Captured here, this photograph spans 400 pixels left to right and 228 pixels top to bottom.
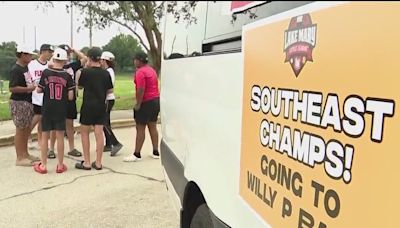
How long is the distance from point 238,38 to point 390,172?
0.98m

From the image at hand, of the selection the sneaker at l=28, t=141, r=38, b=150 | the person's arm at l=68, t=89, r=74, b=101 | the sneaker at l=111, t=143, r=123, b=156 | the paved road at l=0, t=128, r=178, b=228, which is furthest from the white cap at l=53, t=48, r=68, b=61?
the sneaker at l=28, t=141, r=38, b=150

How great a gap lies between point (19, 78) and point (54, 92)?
624mm

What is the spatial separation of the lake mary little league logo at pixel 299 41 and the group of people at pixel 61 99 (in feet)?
13.3

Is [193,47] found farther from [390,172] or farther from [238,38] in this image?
[390,172]

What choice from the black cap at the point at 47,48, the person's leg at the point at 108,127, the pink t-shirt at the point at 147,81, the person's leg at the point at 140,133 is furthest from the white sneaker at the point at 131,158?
the black cap at the point at 47,48

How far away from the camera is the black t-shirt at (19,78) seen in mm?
6055

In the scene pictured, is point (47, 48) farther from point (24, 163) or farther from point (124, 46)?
point (124, 46)

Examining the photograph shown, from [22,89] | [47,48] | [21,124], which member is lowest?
[21,124]

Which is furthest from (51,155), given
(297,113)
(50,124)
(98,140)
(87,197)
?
(297,113)

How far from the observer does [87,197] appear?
510cm

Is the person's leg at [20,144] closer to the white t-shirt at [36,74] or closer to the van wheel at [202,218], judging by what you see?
the white t-shirt at [36,74]

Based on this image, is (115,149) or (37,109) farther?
(115,149)

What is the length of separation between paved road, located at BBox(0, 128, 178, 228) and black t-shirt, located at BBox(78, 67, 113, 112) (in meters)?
0.89

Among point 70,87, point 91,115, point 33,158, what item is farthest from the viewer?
point 33,158
